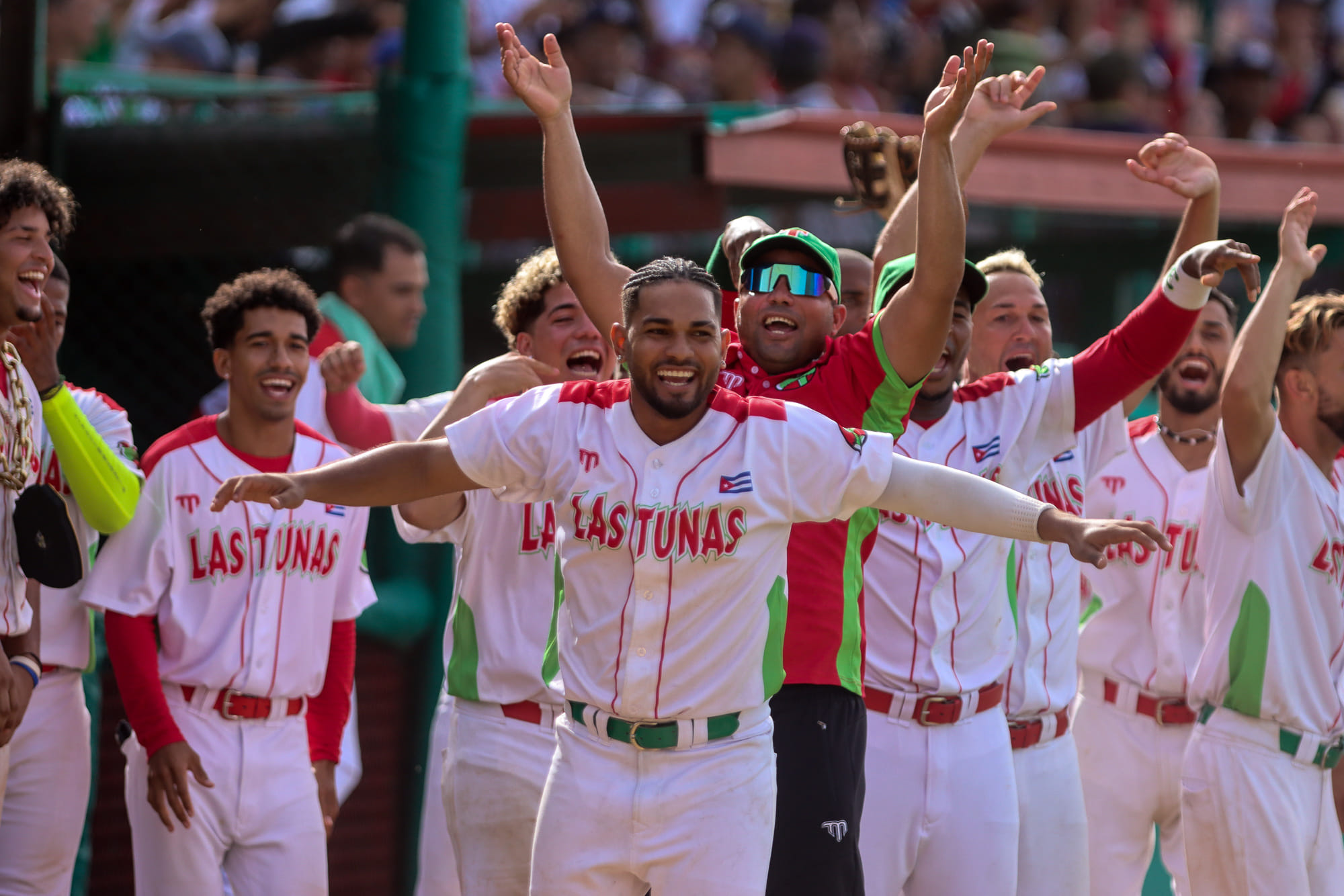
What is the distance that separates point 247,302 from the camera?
427 centimetres

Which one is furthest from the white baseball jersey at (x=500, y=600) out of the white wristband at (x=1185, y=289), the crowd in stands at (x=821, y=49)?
the crowd in stands at (x=821, y=49)

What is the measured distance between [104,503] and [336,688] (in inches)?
30.6

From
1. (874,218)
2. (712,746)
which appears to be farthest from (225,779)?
(874,218)

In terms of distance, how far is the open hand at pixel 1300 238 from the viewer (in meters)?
4.06

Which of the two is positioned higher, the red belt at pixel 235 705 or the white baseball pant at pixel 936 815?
the red belt at pixel 235 705

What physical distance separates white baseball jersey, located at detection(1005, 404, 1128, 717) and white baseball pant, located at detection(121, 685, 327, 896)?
1.79 m

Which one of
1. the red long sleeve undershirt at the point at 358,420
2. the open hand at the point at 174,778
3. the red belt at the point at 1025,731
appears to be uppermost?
the red long sleeve undershirt at the point at 358,420

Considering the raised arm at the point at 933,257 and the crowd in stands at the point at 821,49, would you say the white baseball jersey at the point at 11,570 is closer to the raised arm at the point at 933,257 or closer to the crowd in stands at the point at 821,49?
the raised arm at the point at 933,257

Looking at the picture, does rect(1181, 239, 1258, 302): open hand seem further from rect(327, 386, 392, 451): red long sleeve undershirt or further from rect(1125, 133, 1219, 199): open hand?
rect(327, 386, 392, 451): red long sleeve undershirt

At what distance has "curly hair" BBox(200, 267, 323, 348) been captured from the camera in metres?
4.27

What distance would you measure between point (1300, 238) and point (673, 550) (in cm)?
204

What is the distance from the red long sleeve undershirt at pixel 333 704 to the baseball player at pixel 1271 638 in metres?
2.24

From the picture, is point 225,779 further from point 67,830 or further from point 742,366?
point 742,366

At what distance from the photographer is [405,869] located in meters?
5.86
